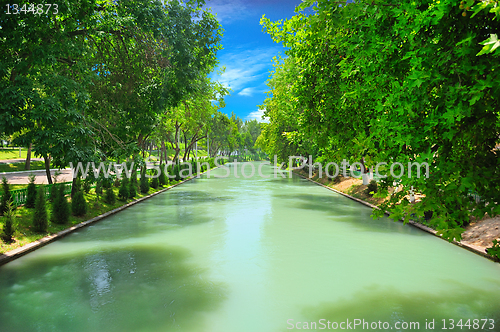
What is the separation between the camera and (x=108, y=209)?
52.9 ft

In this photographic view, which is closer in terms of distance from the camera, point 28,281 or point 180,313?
point 180,313

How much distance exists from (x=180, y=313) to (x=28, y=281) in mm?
4009

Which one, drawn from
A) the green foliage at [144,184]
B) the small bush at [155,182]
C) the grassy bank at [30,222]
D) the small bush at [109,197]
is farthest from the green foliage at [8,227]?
the small bush at [155,182]

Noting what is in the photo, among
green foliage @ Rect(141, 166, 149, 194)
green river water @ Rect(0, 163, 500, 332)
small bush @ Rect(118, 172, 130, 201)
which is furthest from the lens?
green foliage @ Rect(141, 166, 149, 194)

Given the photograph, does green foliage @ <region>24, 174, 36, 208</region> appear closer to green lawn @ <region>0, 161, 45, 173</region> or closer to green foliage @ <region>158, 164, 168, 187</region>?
green foliage @ <region>158, 164, 168, 187</region>

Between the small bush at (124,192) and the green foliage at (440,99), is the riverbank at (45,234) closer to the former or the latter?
the small bush at (124,192)

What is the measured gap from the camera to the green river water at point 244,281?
17.7 ft

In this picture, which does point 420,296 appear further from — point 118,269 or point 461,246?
point 118,269

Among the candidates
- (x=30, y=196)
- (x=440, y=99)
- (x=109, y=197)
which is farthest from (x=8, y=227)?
(x=440, y=99)

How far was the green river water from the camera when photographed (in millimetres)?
5398

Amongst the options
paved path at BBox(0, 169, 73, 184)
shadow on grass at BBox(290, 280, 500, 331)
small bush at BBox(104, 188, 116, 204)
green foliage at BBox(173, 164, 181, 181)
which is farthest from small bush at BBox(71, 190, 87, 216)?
green foliage at BBox(173, 164, 181, 181)

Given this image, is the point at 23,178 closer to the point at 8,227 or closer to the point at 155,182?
the point at 155,182

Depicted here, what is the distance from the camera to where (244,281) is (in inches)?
277

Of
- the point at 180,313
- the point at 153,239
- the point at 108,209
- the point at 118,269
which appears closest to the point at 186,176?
the point at 108,209
